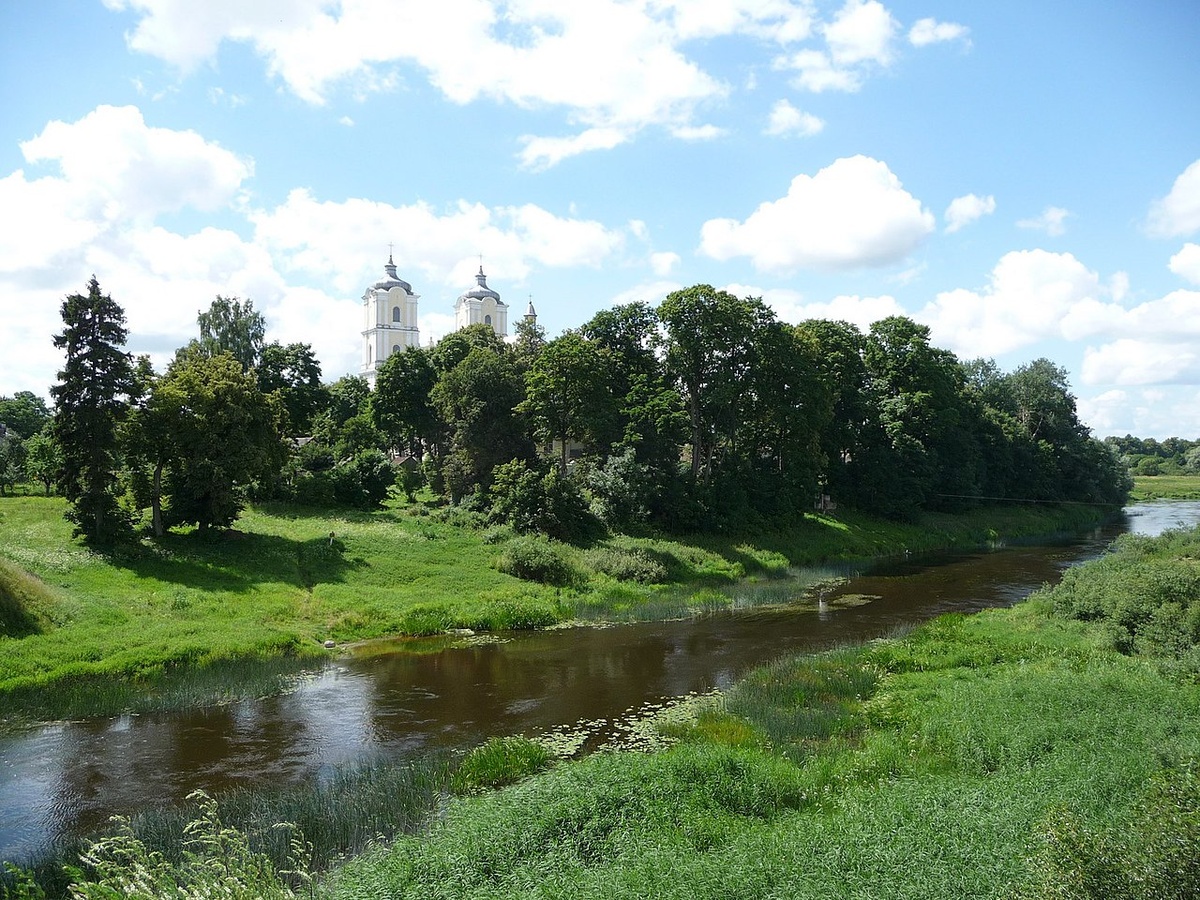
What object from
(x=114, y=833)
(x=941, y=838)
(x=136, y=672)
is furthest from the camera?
(x=136, y=672)

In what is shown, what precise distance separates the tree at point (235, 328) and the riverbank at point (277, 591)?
72.1ft

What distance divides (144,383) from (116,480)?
4382 mm

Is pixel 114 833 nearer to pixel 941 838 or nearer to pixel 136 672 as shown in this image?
pixel 136 672

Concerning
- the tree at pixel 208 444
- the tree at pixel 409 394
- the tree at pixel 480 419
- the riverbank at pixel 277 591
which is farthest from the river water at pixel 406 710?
the tree at pixel 409 394

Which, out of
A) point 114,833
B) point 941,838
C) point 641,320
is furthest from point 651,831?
point 641,320

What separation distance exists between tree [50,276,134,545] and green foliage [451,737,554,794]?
23.2 metres

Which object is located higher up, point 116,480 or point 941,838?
point 116,480

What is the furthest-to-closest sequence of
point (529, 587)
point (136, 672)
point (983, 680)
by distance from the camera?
point (529, 587), point (136, 672), point (983, 680)

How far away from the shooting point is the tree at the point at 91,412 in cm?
3192

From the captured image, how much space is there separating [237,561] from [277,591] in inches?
147

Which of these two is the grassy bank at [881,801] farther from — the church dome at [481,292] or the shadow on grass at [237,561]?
the church dome at [481,292]

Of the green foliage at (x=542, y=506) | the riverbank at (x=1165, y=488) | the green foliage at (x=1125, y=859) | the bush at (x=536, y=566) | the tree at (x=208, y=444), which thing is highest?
the tree at (x=208, y=444)

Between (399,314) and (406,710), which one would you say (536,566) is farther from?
(399,314)

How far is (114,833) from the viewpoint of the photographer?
13.7 metres
